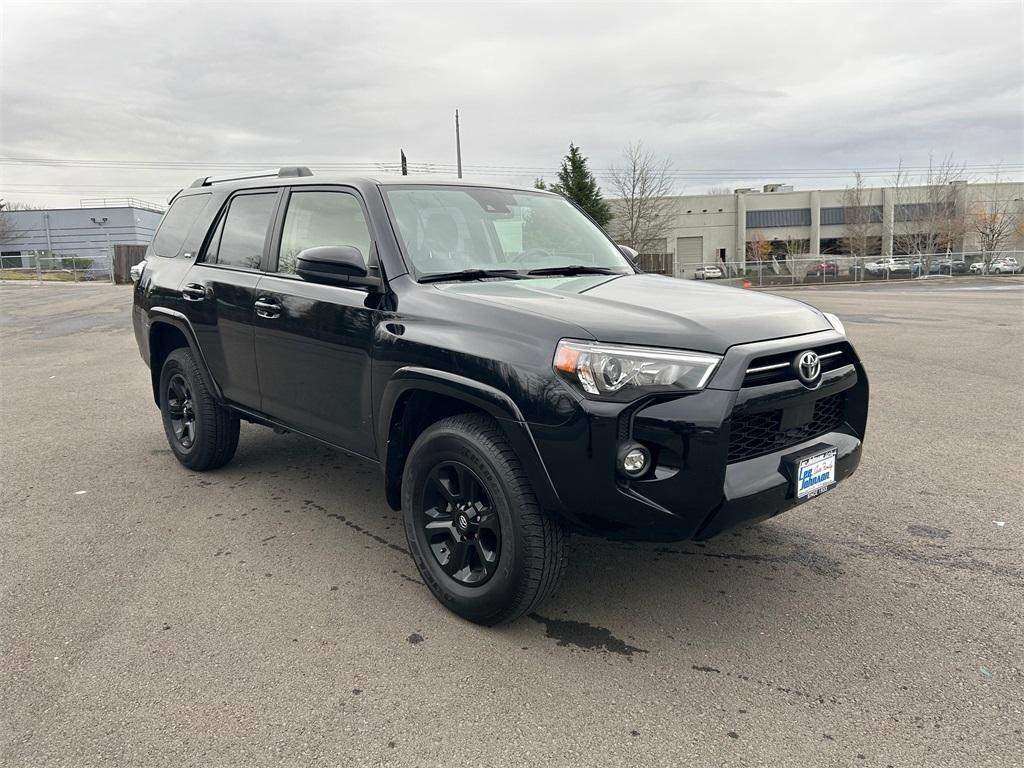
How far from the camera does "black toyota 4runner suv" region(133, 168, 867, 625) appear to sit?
2.64m

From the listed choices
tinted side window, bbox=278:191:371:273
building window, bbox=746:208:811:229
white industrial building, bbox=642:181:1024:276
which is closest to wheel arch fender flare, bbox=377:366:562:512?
tinted side window, bbox=278:191:371:273

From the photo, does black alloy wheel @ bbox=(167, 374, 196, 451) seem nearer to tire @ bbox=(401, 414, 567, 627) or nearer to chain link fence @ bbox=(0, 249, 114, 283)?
tire @ bbox=(401, 414, 567, 627)

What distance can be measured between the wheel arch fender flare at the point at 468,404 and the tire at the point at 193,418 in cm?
189

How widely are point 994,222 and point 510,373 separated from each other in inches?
2399

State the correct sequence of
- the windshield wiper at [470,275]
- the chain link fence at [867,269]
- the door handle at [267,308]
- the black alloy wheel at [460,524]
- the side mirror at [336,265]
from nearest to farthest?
1. the black alloy wheel at [460,524]
2. the side mirror at [336,265]
3. the windshield wiper at [470,275]
4. the door handle at [267,308]
5. the chain link fence at [867,269]

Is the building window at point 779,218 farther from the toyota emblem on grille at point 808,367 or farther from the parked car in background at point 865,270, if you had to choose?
the toyota emblem on grille at point 808,367

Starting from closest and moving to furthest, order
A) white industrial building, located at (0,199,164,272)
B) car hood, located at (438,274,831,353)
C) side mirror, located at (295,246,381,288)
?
1. car hood, located at (438,274,831,353)
2. side mirror, located at (295,246,381,288)
3. white industrial building, located at (0,199,164,272)

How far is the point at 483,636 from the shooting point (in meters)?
3.05

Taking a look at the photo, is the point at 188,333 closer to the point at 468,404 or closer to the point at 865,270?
the point at 468,404


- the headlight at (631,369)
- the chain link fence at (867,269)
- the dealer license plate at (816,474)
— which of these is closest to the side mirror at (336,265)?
the headlight at (631,369)

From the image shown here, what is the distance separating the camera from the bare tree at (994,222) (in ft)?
172

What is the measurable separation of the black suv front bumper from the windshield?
1237 mm

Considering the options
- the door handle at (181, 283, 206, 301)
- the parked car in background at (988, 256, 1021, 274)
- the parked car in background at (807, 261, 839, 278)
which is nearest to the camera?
the door handle at (181, 283, 206, 301)

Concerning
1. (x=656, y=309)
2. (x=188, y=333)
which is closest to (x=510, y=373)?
(x=656, y=309)
